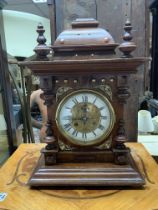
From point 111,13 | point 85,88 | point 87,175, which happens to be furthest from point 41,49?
point 111,13

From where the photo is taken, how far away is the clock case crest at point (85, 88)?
0.64 meters

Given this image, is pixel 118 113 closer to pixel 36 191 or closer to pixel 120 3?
pixel 36 191

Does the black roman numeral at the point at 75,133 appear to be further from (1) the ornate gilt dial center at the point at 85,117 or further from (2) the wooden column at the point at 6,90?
(2) the wooden column at the point at 6,90

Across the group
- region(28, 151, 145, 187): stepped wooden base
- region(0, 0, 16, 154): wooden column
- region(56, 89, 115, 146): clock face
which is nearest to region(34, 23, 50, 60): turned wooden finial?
region(56, 89, 115, 146): clock face

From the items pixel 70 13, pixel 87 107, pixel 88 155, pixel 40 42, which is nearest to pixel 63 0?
pixel 70 13

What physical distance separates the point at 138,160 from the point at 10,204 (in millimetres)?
448

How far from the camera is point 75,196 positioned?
624 mm

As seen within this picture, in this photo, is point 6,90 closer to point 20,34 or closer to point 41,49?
point 41,49

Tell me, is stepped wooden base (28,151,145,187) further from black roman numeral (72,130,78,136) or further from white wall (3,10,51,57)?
white wall (3,10,51,57)

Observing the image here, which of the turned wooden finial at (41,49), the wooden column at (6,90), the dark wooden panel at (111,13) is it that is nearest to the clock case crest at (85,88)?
the turned wooden finial at (41,49)

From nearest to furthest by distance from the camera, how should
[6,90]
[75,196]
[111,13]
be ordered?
[75,196]
[111,13]
[6,90]

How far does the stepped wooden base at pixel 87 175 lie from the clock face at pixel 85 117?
0.26ft

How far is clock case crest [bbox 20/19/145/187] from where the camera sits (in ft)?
2.09

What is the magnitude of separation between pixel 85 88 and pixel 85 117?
0.09 metres
